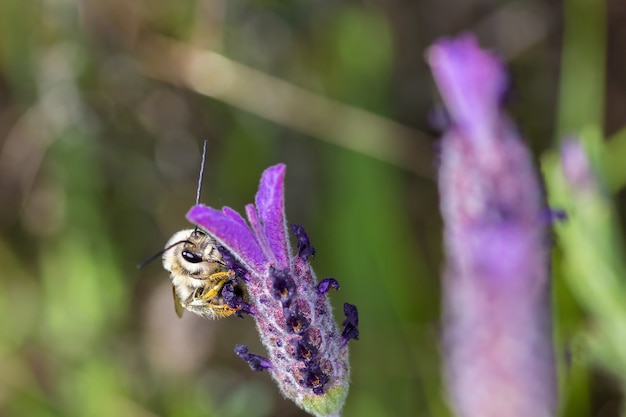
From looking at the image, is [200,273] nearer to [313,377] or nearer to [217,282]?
[217,282]

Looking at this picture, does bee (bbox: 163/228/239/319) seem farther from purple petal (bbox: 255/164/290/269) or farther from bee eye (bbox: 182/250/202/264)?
purple petal (bbox: 255/164/290/269)

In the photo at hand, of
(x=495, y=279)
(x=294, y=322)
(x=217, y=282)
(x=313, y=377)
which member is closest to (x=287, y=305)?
(x=294, y=322)

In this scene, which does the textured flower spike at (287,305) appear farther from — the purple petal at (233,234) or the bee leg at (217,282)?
the bee leg at (217,282)

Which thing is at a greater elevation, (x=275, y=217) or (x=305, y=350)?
(x=275, y=217)

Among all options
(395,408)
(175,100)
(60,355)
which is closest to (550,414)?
(395,408)

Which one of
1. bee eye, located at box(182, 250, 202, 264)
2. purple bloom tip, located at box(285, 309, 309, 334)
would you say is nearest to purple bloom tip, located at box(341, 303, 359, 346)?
purple bloom tip, located at box(285, 309, 309, 334)

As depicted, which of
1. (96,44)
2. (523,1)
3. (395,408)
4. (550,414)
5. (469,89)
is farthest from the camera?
(523,1)

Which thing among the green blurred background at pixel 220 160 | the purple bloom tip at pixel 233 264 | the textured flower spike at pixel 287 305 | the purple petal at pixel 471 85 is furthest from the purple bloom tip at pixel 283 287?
the green blurred background at pixel 220 160

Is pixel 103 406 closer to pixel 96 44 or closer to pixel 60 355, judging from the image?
pixel 60 355
